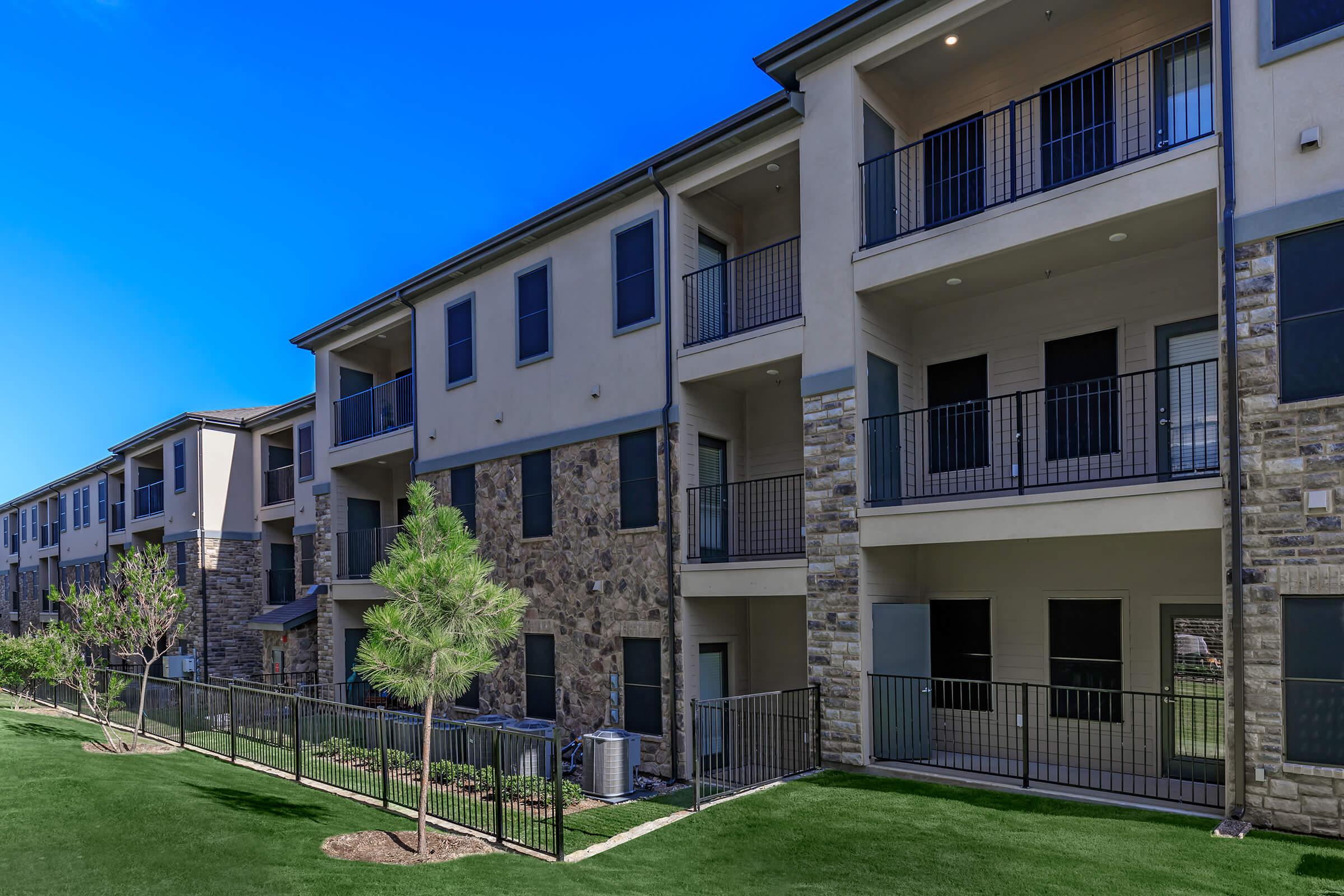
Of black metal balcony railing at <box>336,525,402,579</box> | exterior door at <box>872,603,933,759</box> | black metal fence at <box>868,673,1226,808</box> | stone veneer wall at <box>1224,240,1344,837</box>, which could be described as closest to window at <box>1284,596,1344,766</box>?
stone veneer wall at <box>1224,240,1344,837</box>

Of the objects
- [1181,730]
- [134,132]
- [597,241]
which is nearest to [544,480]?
[597,241]

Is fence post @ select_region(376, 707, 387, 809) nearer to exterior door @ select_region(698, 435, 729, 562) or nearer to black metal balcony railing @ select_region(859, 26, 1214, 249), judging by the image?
exterior door @ select_region(698, 435, 729, 562)

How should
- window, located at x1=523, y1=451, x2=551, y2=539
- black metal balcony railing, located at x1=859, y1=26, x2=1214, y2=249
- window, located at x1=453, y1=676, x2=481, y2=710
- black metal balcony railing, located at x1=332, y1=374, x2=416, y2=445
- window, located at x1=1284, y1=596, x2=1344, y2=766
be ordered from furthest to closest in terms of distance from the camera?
black metal balcony railing, located at x1=332, y1=374, x2=416, y2=445 < window, located at x1=453, y1=676, x2=481, y2=710 < window, located at x1=523, y1=451, x2=551, y2=539 < black metal balcony railing, located at x1=859, y1=26, x2=1214, y2=249 < window, located at x1=1284, y1=596, x2=1344, y2=766

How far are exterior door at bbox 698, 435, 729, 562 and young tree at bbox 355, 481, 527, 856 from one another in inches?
204

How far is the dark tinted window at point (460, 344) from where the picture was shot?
736 inches

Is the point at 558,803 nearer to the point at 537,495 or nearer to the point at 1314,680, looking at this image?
the point at 1314,680

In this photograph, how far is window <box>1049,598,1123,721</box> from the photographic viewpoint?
38.6 feet

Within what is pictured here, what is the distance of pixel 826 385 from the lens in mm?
12422

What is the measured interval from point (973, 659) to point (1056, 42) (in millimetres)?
8902

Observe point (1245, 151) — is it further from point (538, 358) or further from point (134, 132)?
point (134, 132)

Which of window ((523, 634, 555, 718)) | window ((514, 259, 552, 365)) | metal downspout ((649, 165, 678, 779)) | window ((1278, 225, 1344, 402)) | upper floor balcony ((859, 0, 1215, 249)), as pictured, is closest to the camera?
window ((1278, 225, 1344, 402))

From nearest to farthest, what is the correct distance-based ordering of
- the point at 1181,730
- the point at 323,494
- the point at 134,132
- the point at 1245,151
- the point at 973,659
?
the point at 1245,151, the point at 1181,730, the point at 973,659, the point at 323,494, the point at 134,132

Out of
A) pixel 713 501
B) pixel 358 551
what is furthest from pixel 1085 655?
pixel 358 551

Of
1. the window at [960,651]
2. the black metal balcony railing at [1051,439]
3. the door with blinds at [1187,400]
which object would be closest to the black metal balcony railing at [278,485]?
the black metal balcony railing at [1051,439]
